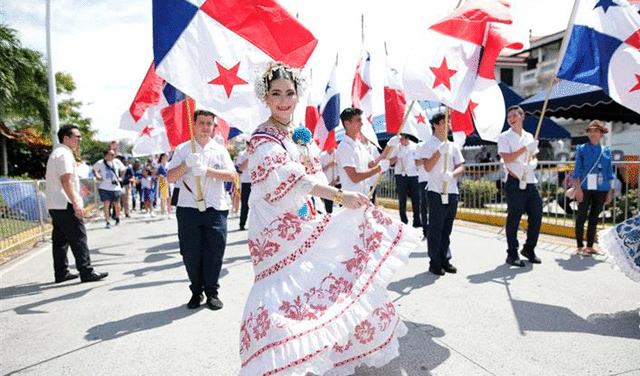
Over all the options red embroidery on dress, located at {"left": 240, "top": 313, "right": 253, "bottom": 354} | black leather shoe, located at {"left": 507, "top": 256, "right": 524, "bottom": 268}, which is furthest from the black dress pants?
black leather shoe, located at {"left": 507, "top": 256, "right": 524, "bottom": 268}

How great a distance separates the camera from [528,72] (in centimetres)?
4253

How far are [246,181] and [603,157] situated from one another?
666cm

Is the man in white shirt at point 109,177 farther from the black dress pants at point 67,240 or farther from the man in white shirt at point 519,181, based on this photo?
the man in white shirt at point 519,181

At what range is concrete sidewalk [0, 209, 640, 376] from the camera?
3098 mm

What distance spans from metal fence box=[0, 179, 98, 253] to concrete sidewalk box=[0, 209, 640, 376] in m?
1.61

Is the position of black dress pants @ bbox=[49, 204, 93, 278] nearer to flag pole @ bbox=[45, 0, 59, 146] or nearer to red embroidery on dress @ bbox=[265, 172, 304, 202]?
red embroidery on dress @ bbox=[265, 172, 304, 202]

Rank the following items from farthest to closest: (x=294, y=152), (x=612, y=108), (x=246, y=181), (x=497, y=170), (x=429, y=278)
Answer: (x=612, y=108) < (x=497, y=170) < (x=246, y=181) < (x=429, y=278) < (x=294, y=152)

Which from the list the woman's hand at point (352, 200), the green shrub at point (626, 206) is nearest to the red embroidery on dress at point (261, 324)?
the woman's hand at point (352, 200)

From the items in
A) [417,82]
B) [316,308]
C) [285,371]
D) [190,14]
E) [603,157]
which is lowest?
[285,371]

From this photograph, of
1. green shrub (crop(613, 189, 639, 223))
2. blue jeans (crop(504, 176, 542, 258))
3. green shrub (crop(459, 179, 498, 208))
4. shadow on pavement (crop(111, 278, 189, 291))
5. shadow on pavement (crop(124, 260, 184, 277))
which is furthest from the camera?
green shrub (crop(459, 179, 498, 208))

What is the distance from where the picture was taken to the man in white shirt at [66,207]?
5379 mm

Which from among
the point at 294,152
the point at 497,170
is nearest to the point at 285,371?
the point at 294,152

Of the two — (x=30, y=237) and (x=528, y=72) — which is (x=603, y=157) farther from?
(x=528, y=72)

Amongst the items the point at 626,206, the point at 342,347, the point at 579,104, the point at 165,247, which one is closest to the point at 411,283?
the point at 342,347
